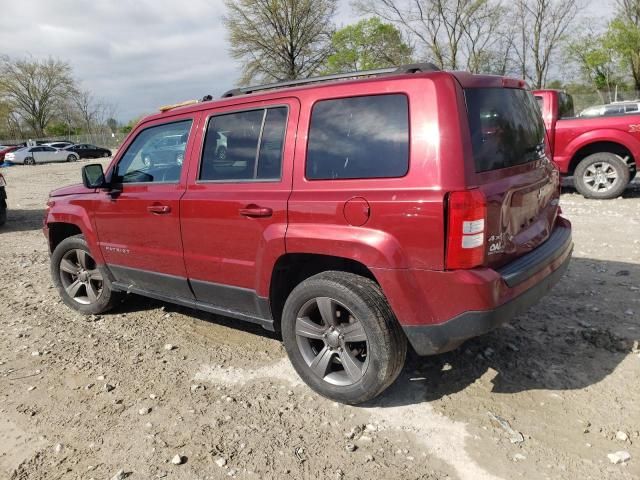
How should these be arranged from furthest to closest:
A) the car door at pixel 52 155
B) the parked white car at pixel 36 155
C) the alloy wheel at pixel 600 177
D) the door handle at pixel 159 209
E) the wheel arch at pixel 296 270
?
the car door at pixel 52 155, the parked white car at pixel 36 155, the alloy wheel at pixel 600 177, the door handle at pixel 159 209, the wheel arch at pixel 296 270

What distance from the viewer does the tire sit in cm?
470

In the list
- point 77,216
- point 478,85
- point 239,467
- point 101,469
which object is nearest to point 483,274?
point 478,85

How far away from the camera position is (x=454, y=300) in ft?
8.45

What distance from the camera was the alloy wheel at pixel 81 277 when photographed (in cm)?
477

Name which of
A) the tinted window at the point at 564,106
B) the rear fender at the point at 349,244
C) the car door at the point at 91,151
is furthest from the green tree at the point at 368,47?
the rear fender at the point at 349,244

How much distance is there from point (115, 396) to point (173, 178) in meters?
1.57

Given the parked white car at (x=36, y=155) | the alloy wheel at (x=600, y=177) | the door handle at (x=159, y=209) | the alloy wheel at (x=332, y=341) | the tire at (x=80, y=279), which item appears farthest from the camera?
the parked white car at (x=36, y=155)

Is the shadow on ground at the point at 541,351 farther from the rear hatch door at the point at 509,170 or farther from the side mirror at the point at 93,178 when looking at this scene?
the side mirror at the point at 93,178

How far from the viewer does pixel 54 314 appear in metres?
4.86

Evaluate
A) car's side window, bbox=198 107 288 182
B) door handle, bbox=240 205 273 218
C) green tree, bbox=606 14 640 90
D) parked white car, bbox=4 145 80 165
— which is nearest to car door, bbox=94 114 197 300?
car's side window, bbox=198 107 288 182

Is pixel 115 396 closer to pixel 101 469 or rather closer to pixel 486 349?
pixel 101 469

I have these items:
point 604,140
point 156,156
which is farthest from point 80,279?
point 604,140

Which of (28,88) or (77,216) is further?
(28,88)

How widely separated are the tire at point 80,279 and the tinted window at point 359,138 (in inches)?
104
